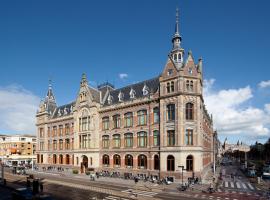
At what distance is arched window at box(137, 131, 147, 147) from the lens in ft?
177

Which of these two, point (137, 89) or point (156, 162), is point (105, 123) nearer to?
point (137, 89)

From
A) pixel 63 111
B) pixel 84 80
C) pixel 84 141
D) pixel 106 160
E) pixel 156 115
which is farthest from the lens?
pixel 63 111

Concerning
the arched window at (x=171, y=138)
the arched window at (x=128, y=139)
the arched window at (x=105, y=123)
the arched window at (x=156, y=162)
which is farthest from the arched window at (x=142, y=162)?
the arched window at (x=105, y=123)

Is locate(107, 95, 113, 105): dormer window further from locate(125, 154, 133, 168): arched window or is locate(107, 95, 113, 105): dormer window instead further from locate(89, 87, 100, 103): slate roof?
locate(125, 154, 133, 168): arched window

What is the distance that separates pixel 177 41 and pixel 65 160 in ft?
155

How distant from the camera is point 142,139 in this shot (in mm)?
54406

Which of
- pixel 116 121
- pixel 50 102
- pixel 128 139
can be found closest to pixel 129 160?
pixel 128 139

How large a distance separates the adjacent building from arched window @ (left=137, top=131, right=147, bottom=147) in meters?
77.6

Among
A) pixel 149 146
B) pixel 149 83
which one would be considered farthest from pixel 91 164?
pixel 149 83

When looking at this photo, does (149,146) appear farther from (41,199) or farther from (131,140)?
(41,199)

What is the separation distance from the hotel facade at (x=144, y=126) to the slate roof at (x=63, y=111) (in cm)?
71

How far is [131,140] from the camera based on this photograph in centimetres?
5681

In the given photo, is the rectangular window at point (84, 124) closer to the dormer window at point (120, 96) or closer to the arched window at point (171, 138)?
the dormer window at point (120, 96)

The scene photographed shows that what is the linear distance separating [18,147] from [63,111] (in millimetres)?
49485
